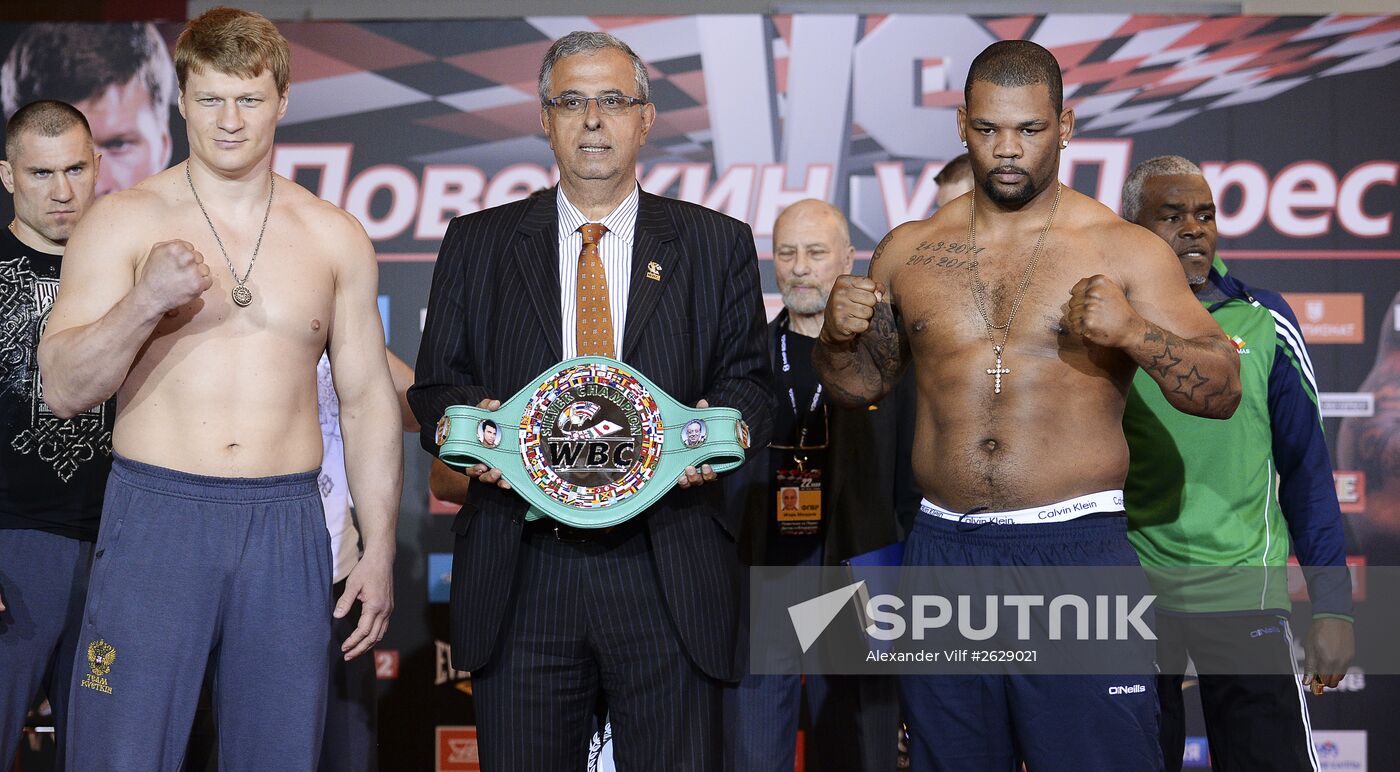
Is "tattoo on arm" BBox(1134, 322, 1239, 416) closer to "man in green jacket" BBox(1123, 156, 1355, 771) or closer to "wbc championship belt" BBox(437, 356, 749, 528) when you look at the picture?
"man in green jacket" BBox(1123, 156, 1355, 771)

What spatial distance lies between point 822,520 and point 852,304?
4.59ft

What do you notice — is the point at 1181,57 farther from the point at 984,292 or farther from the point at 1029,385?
the point at 1029,385

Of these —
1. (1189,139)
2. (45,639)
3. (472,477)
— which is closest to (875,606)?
(472,477)

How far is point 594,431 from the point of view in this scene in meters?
2.63

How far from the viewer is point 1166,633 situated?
3.46 metres

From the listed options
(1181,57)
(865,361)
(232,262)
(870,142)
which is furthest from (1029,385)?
(1181,57)

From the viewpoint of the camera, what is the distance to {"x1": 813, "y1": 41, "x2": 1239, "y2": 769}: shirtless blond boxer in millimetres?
2684

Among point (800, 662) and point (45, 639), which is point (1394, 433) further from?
→ point (45, 639)

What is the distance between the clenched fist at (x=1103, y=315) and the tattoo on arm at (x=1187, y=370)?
2.0 inches

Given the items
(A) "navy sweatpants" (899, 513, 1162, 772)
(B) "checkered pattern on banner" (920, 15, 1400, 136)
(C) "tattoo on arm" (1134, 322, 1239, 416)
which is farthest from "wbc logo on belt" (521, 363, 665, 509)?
(B) "checkered pattern on banner" (920, 15, 1400, 136)

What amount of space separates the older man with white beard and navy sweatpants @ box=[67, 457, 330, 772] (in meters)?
1.70

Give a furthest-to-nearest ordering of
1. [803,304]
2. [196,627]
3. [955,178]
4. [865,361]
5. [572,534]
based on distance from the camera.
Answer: [955,178] < [803,304] < [865,361] < [572,534] < [196,627]

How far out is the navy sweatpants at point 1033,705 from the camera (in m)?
2.66

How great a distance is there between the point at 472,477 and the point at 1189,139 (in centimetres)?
356
